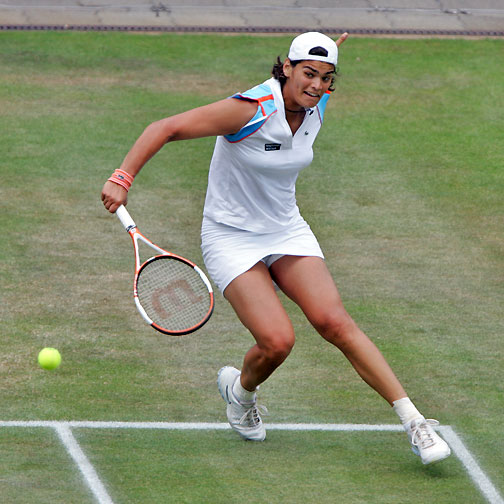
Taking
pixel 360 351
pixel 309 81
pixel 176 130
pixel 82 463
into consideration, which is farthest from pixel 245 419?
pixel 309 81

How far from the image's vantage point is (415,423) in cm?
612

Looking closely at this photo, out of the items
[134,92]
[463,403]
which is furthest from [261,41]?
[463,403]

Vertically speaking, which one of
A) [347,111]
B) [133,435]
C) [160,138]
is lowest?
[133,435]

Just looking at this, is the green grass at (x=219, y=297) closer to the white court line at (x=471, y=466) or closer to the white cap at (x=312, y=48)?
the white court line at (x=471, y=466)

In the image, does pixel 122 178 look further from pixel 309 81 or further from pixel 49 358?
pixel 49 358

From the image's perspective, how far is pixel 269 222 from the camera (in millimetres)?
6449

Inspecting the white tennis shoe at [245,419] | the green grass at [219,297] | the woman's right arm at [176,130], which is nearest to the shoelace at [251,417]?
the white tennis shoe at [245,419]

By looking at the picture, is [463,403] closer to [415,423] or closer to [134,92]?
[415,423]

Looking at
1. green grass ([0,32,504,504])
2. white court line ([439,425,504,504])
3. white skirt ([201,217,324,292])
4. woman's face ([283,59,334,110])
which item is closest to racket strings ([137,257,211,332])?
white skirt ([201,217,324,292])

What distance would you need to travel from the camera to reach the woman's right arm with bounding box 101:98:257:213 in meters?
5.93

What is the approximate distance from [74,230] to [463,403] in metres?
A: 4.14

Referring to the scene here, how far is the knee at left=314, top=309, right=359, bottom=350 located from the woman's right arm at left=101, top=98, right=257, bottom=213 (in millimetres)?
1089

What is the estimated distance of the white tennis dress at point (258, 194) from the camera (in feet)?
20.5

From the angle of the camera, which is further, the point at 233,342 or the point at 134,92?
the point at 134,92
